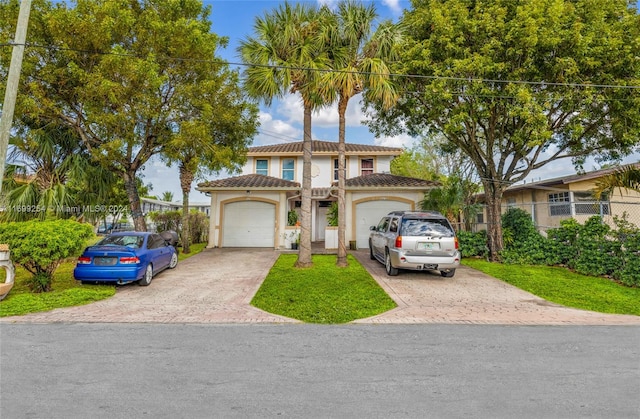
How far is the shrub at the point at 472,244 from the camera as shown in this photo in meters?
13.5

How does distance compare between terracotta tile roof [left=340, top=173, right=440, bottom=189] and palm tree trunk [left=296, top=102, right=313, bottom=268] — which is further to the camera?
terracotta tile roof [left=340, top=173, right=440, bottom=189]

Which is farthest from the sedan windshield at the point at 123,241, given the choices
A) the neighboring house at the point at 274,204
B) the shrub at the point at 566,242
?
the shrub at the point at 566,242

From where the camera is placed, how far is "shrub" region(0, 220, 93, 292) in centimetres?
748

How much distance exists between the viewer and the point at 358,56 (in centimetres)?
1099

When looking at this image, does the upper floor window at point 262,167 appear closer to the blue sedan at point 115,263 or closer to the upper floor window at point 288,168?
the upper floor window at point 288,168

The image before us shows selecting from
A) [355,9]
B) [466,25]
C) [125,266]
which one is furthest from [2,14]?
[466,25]

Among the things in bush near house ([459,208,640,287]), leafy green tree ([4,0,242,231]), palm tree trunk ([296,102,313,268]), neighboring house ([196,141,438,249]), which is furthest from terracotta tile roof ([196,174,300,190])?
bush near house ([459,208,640,287])

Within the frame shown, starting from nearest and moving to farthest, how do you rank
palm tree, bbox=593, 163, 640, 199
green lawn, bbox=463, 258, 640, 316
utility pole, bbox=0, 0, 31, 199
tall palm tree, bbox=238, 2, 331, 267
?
utility pole, bbox=0, 0, 31, 199
green lawn, bbox=463, 258, 640, 316
palm tree, bbox=593, 163, 640, 199
tall palm tree, bbox=238, 2, 331, 267

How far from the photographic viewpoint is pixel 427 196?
1534 centimetres

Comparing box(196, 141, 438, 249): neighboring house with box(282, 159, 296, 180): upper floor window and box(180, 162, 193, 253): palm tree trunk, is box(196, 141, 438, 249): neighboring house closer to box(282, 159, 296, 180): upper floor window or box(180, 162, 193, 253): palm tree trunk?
box(180, 162, 193, 253): palm tree trunk

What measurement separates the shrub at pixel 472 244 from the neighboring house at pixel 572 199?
206 centimetres

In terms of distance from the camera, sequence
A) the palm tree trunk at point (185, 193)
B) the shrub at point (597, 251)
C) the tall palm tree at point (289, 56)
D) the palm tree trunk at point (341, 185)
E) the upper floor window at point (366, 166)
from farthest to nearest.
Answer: the upper floor window at point (366, 166), the palm tree trunk at point (185, 193), the palm tree trunk at point (341, 185), the tall palm tree at point (289, 56), the shrub at point (597, 251)

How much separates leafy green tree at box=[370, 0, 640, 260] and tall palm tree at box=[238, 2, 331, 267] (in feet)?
10.3

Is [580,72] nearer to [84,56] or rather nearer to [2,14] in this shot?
[84,56]
